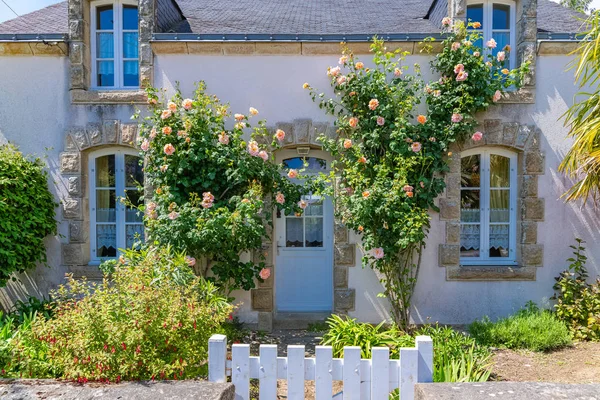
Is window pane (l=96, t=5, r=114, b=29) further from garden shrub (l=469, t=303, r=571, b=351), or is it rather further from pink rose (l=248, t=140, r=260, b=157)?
garden shrub (l=469, t=303, r=571, b=351)

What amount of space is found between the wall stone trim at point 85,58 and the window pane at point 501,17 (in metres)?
4.90

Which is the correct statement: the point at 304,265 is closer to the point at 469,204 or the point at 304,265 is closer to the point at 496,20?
the point at 469,204

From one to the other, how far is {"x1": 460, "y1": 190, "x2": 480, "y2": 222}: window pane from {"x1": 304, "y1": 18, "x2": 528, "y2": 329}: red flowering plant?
631 millimetres

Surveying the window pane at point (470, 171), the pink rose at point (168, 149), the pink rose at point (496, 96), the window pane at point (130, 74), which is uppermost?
the window pane at point (130, 74)

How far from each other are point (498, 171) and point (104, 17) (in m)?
6.16

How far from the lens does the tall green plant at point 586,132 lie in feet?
15.4

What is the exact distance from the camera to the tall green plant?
185 inches

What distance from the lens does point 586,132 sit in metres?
4.85

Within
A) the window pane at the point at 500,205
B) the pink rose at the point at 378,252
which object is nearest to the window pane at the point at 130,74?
the pink rose at the point at 378,252

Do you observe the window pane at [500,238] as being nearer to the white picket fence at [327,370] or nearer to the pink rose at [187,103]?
the white picket fence at [327,370]

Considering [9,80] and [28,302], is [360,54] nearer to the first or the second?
[9,80]

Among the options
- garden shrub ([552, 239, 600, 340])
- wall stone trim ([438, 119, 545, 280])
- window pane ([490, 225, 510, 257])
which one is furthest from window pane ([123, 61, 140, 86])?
garden shrub ([552, 239, 600, 340])

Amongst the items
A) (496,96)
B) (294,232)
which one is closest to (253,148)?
(294,232)

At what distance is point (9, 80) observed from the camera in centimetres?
597
